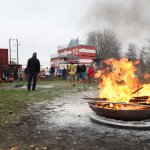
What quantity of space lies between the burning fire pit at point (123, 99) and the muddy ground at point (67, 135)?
44cm

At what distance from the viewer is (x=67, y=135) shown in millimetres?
6570

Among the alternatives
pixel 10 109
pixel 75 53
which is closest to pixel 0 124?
pixel 10 109

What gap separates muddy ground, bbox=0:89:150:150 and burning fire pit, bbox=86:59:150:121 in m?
0.44

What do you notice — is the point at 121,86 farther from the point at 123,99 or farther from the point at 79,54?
the point at 79,54

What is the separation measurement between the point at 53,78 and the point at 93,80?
7.42m

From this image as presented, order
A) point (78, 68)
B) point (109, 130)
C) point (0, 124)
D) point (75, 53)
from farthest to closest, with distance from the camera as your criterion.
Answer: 1. point (75, 53)
2. point (78, 68)
3. point (0, 124)
4. point (109, 130)

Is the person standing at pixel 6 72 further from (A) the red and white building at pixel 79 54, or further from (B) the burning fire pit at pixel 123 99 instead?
(B) the burning fire pit at pixel 123 99

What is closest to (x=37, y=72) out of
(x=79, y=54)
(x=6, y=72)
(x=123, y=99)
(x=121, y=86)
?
(x=121, y=86)

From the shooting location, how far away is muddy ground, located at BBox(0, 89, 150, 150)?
5.82 metres

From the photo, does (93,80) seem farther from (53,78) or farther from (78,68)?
(53,78)

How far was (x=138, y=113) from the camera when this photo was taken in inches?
288

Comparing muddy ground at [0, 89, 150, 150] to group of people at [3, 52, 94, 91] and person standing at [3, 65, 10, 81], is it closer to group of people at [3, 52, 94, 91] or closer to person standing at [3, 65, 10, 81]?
group of people at [3, 52, 94, 91]

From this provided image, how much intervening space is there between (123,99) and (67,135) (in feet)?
8.20

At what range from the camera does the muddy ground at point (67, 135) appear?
582 cm
